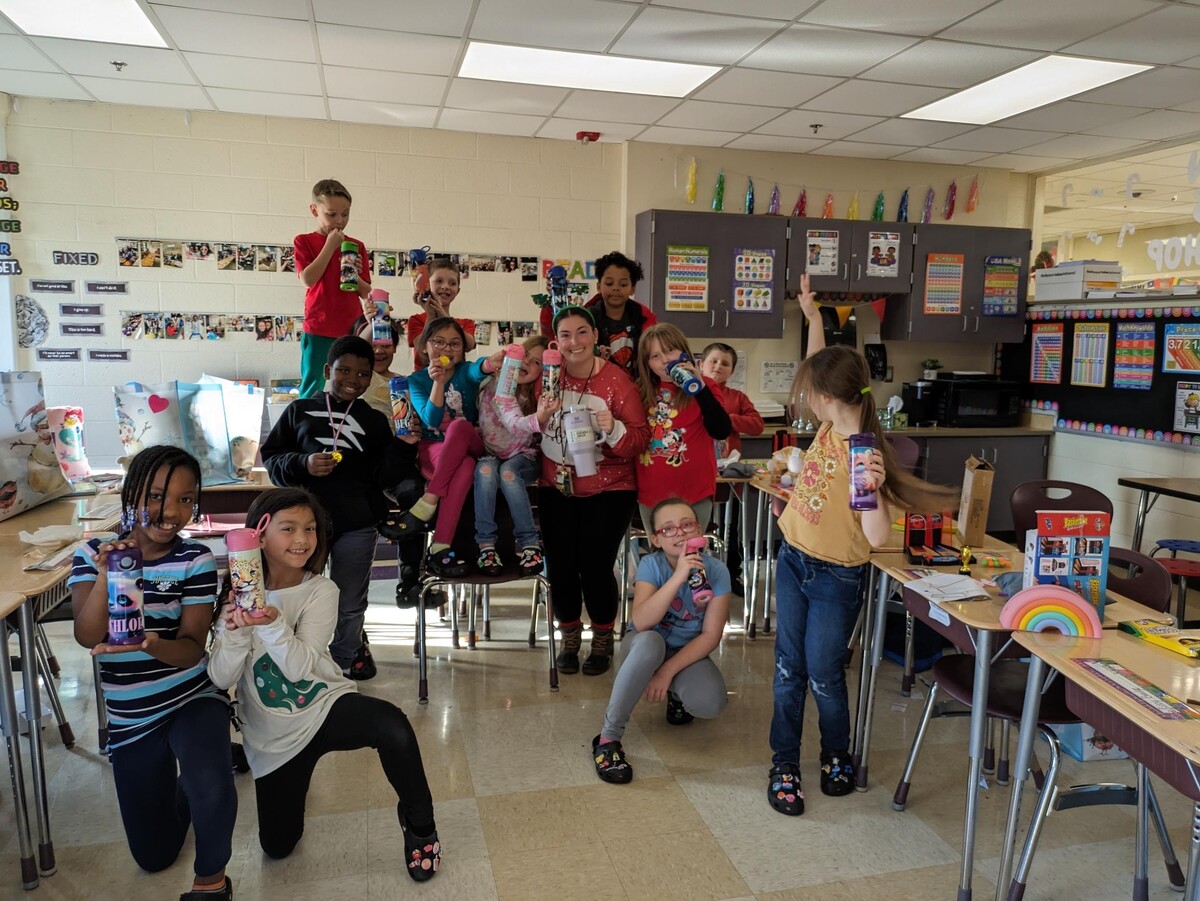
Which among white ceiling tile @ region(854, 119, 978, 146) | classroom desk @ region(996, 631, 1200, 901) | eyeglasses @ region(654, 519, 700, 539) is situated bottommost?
classroom desk @ region(996, 631, 1200, 901)

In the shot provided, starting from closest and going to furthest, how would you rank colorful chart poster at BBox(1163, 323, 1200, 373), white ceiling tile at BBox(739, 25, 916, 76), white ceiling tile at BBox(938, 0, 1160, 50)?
white ceiling tile at BBox(938, 0, 1160, 50)
white ceiling tile at BBox(739, 25, 916, 76)
colorful chart poster at BBox(1163, 323, 1200, 373)

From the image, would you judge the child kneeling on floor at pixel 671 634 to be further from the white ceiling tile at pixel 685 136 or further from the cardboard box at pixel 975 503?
the white ceiling tile at pixel 685 136

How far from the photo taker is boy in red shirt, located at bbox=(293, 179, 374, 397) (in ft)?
11.3

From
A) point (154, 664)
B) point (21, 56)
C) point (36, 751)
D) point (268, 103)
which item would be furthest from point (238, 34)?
point (36, 751)

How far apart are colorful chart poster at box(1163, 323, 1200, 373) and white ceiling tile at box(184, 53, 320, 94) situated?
5320 mm

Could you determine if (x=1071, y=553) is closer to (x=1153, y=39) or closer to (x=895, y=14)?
(x=895, y=14)

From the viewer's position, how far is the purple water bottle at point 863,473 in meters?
2.07

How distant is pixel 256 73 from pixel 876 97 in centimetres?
345

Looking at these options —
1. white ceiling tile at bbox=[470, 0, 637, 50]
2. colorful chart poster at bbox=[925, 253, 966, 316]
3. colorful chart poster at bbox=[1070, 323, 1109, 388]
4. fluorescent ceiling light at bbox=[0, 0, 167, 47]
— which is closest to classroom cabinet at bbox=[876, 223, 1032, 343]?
colorful chart poster at bbox=[925, 253, 966, 316]

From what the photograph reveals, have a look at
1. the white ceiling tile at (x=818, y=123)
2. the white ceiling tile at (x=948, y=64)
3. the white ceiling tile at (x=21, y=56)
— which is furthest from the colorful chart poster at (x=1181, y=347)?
the white ceiling tile at (x=21, y=56)

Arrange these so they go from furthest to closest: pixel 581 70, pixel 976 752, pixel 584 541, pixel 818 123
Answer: pixel 818 123
pixel 581 70
pixel 584 541
pixel 976 752

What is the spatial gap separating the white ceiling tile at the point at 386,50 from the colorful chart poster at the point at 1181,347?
461cm

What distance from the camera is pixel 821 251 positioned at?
231 inches

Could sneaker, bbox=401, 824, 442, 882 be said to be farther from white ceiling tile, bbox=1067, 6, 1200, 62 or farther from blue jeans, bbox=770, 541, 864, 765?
white ceiling tile, bbox=1067, 6, 1200, 62
